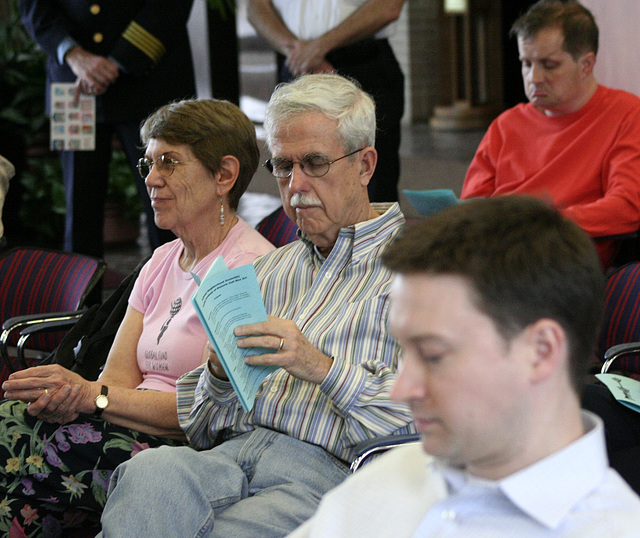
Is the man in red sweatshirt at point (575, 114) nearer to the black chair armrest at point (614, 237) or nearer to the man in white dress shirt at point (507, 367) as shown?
the black chair armrest at point (614, 237)

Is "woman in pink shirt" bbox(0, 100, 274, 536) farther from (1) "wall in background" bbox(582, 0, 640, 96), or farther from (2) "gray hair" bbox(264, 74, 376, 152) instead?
(1) "wall in background" bbox(582, 0, 640, 96)

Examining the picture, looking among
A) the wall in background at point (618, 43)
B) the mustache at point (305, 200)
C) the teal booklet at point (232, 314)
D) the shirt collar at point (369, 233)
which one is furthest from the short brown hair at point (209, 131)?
the wall in background at point (618, 43)

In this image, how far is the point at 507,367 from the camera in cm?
88

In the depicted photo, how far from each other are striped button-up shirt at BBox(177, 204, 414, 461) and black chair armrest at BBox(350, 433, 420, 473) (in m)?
0.12

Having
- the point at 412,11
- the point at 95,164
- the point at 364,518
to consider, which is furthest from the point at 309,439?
the point at 412,11

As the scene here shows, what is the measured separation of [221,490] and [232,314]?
1.20ft

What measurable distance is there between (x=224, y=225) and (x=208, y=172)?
155 millimetres

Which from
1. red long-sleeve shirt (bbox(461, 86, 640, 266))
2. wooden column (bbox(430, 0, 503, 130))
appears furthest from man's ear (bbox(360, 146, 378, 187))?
wooden column (bbox(430, 0, 503, 130))

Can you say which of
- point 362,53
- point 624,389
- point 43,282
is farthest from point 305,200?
point 362,53

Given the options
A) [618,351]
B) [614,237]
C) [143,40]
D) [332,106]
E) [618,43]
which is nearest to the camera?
[332,106]

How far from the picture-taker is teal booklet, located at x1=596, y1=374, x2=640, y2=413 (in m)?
1.82

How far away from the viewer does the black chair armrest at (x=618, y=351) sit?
212 cm

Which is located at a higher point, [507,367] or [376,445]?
[507,367]

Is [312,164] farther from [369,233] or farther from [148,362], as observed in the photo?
[148,362]
